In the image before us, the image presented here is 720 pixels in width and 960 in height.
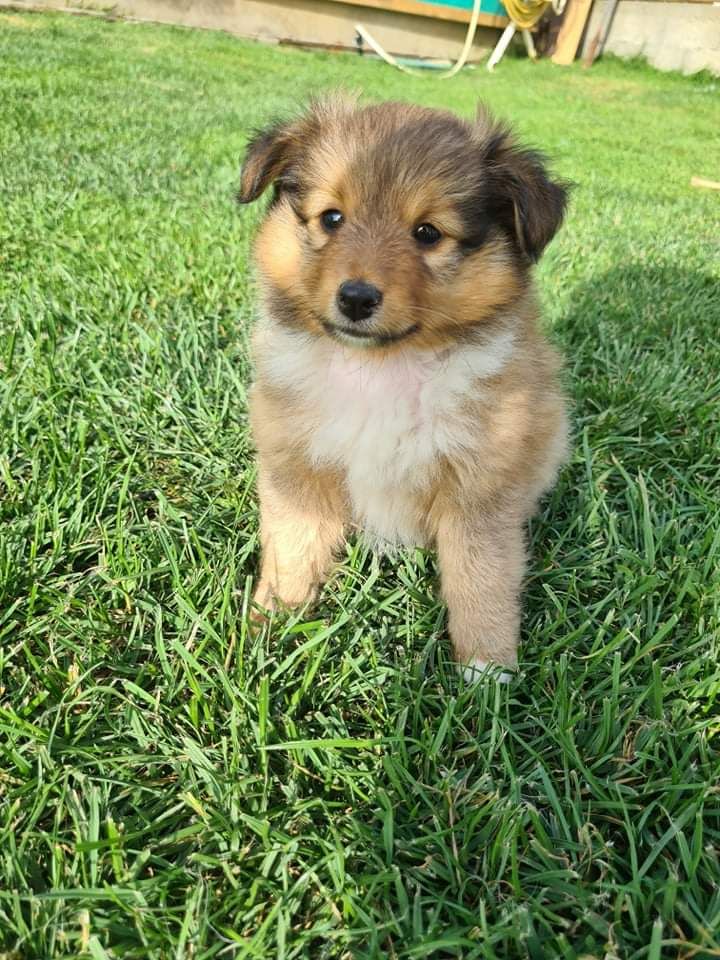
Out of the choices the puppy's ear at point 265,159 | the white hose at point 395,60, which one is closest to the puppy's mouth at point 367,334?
the puppy's ear at point 265,159

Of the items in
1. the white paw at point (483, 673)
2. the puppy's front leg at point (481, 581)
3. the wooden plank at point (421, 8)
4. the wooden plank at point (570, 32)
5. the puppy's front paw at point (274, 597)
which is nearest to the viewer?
the white paw at point (483, 673)

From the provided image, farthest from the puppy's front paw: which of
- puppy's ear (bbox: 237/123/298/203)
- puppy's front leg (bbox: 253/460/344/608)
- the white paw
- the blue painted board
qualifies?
the blue painted board

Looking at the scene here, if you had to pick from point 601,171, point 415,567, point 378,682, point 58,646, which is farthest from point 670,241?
point 58,646

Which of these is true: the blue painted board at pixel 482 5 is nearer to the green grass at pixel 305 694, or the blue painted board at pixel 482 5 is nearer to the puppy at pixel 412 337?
the green grass at pixel 305 694

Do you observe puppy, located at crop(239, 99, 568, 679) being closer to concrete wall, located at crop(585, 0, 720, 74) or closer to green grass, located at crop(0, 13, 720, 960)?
green grass, located at crop(0, 13, 720, 960)

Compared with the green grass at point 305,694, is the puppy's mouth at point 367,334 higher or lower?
higher

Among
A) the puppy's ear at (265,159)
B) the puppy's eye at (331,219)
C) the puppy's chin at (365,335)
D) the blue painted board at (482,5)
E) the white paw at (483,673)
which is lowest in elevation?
the white paw at (483,673)

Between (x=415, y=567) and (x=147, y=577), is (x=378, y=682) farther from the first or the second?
(x=147, y=577)
